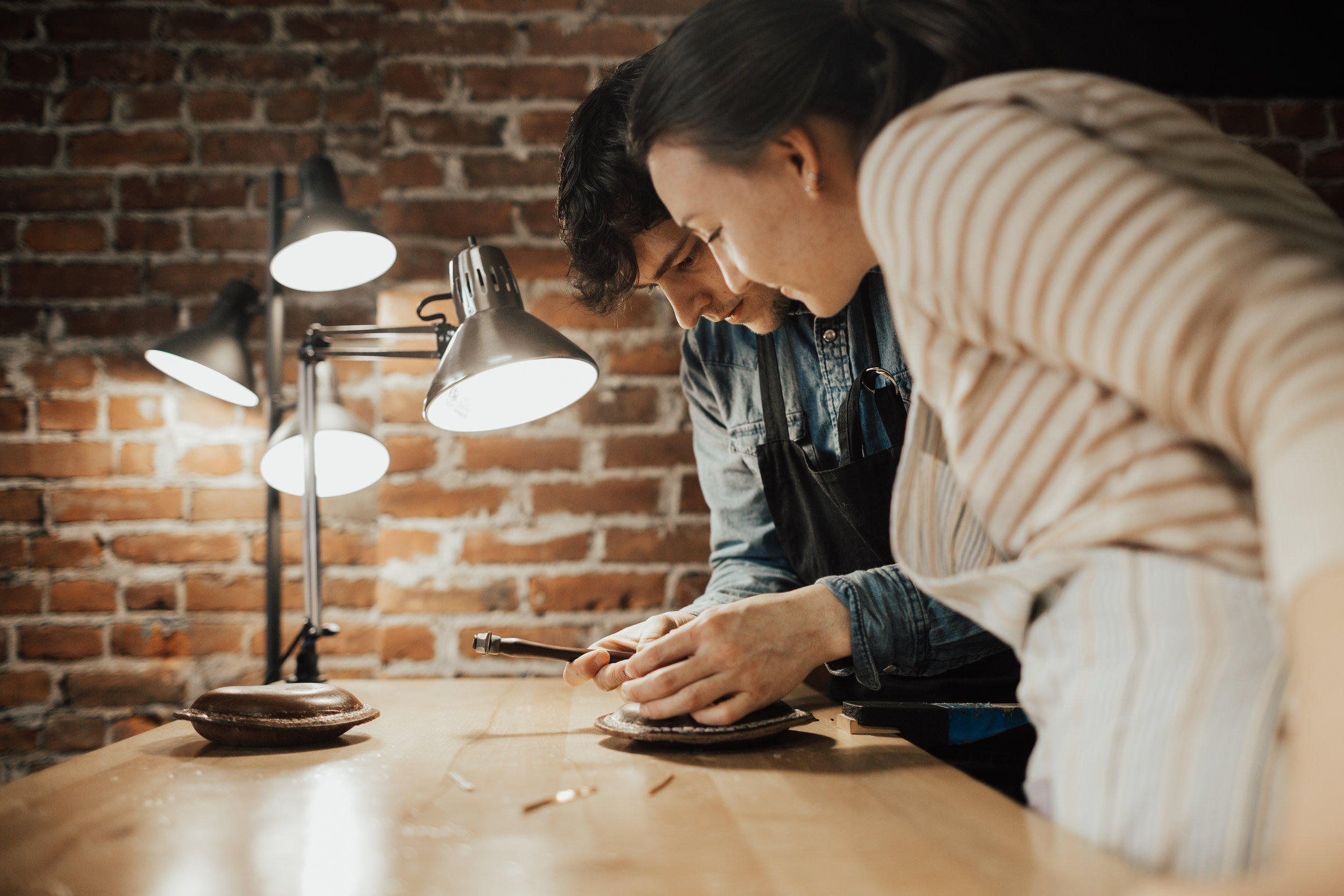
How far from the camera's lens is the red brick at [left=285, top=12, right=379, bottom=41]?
1.74m

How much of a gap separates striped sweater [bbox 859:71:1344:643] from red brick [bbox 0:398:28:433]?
186 centimetres

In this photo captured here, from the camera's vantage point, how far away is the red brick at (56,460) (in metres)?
1.65

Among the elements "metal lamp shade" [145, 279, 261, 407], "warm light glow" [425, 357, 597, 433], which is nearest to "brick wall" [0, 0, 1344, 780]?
"metal lamp shade" [145, 279, 261, 407]

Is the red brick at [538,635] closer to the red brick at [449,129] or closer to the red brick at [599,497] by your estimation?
the red brick at [599,497]

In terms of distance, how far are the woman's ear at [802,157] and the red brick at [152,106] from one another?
158 cm

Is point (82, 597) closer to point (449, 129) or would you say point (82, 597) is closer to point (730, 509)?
point (449, 129)

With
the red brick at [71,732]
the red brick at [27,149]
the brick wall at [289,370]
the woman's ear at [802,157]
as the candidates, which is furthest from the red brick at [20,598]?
the woman's ear at [802,157]

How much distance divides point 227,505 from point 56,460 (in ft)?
1.20

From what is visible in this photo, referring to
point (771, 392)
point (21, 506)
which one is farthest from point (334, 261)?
point (21, 506)

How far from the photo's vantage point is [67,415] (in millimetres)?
1659

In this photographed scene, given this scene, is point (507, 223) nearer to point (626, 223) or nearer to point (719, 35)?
point (626, 223)

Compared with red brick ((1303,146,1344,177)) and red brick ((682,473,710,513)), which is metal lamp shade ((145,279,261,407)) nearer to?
red brick ((682,473,710,513))

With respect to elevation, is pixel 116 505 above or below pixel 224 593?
above

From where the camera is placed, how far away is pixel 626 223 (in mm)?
1219
